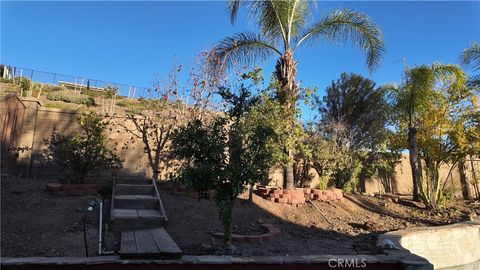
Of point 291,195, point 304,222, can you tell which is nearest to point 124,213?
point 304,222

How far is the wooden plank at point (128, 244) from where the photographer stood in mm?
4492

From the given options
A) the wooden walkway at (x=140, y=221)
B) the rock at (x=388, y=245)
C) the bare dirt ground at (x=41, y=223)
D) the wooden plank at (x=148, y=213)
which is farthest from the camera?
the wooden plank at (x=148, y=213)

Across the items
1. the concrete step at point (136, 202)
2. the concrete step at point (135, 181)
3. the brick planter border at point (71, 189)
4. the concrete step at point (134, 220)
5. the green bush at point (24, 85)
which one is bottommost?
the concrete step at point (134, 220)

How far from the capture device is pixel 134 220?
21.0ft

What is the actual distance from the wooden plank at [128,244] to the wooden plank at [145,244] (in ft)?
0.16

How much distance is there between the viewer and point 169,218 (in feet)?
23.6

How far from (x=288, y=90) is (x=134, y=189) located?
15.6 ft

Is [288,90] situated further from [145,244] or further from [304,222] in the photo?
[145,244]

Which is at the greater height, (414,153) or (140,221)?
(414,153)

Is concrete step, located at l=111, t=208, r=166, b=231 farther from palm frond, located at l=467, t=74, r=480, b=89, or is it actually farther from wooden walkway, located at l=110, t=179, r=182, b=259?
palm frond, located at l=467, t=74, r=480, b=89

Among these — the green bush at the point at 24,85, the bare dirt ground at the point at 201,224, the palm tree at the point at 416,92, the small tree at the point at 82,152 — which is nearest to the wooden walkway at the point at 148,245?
the bare dirt ground at the point at 201,224

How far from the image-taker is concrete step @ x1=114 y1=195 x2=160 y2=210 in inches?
289

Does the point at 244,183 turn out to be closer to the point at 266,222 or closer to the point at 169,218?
the point at 169,218

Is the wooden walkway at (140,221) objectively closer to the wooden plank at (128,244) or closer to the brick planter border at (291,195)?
the wooden plank at (128,244)
